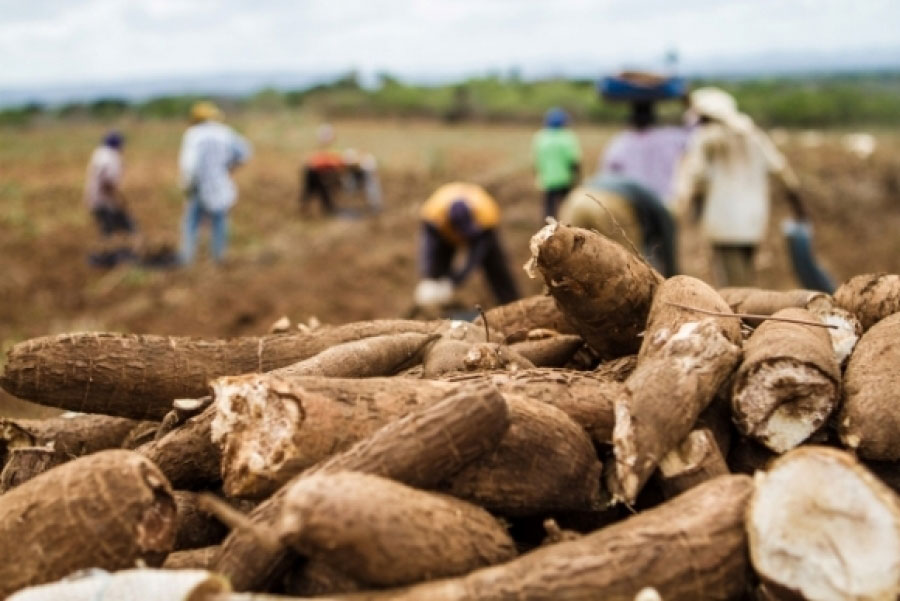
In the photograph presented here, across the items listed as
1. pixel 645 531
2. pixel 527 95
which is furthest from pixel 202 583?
pixel 527 95

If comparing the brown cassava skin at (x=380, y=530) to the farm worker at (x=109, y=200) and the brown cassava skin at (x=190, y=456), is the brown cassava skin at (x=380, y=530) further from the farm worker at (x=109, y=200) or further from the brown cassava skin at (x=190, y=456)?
the farm worker at (x=109, y=200)

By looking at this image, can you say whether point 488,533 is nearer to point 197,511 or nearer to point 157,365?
point 197,511

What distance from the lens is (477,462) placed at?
240cm

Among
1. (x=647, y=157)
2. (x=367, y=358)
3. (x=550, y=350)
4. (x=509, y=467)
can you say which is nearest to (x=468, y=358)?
(x=367, y=358)

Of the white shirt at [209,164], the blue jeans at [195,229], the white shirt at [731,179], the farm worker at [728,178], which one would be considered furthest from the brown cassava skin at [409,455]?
the blue jeans at [195,229]

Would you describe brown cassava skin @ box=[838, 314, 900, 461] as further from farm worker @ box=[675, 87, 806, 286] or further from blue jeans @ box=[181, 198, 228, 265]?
blue jeans @ box=[181, 198, 228, 265]

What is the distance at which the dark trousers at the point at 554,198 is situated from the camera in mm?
10548

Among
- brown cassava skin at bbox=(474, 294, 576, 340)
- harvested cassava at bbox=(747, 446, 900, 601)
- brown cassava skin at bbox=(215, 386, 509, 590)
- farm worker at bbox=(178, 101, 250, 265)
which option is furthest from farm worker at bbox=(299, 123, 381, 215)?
harvested cassava at bbox=(747, 446, 900, 601)

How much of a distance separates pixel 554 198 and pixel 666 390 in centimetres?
831

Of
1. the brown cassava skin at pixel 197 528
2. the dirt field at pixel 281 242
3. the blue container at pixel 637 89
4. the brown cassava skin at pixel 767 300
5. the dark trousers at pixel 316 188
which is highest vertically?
the blue container at pixel 637 89

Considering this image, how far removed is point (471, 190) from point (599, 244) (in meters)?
4.08

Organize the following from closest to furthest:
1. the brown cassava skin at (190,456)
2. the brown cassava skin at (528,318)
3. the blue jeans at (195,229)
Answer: the brown cassava skin at (190,456) < the brown cassava skin at (528,318) < the blue jeans at (195,229)

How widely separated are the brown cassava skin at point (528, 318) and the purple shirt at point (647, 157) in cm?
386

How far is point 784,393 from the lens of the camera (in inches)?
101
